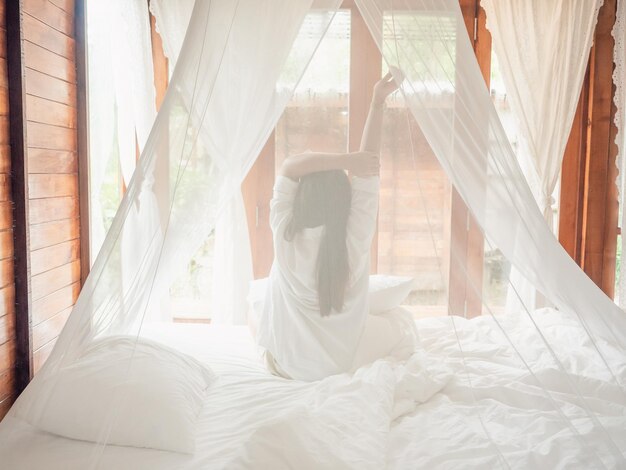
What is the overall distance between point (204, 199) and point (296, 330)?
0.65 m

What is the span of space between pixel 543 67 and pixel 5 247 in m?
2.84

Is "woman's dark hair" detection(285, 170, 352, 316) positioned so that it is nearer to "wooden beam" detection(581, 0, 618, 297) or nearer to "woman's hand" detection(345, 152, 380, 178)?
"woman's hand" detection(345, 152, 380, 178)

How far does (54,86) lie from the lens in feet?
8.06

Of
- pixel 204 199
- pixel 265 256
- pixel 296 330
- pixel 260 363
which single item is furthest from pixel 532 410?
pixel 265 256

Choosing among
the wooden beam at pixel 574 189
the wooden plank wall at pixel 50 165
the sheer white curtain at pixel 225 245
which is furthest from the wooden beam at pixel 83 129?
the wooden beam at pixel 574 189

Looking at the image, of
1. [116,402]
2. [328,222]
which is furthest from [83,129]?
[116,402]

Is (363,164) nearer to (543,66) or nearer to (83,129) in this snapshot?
(83,129)

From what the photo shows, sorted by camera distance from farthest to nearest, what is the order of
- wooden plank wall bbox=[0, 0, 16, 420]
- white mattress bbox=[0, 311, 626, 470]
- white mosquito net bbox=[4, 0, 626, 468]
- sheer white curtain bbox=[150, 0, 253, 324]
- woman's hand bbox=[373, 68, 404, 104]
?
sheer white curtain bbox=[150, 0, 253, 324] → wooden plank wall bbox=[0, 0, 16, 420] → woman's hand bbox=[373, 68, 404, 104] → white mosquito net bbox=[4, 0, 626, 468] → white mattress bbox=[0, 311, 626, 470]

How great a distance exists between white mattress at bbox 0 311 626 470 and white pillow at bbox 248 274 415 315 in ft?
0.76

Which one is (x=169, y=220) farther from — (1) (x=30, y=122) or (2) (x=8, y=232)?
(1) (x=30, y=122)

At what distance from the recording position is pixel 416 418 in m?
1.76

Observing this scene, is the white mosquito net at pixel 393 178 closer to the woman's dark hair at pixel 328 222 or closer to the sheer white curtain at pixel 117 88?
the woman's dark hair at pixel 328 222

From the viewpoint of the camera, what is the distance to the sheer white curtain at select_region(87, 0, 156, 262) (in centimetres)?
290

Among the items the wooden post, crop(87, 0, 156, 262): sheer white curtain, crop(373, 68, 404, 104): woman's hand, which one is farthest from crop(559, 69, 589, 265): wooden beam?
crop(87, 0, 156, 262): sheer white curtain
